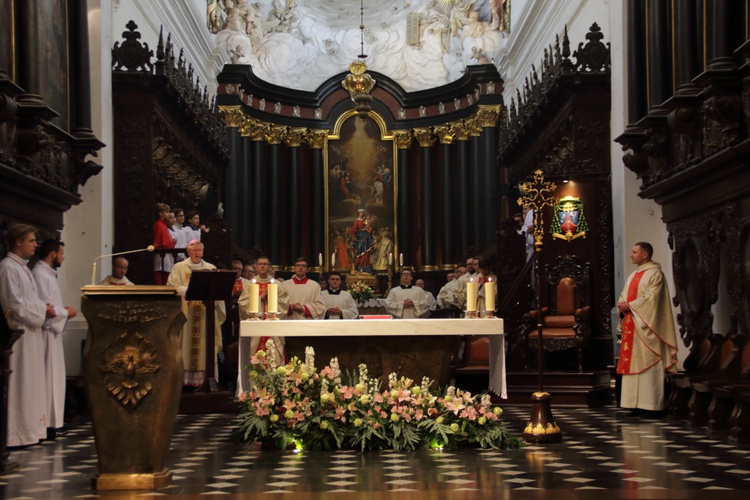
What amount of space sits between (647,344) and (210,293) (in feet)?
15.8

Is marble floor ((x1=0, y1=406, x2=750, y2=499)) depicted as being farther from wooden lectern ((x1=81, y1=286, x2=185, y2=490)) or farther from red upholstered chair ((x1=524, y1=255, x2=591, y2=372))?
red upholstered chair ((x1=524, y1=255, x2=591, y2=372))

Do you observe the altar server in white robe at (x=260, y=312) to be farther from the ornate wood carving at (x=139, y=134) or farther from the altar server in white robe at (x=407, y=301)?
the altar server in white robe at (x=407, y=301)

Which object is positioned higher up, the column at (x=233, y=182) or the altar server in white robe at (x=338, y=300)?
the column at (x=233, y=182)

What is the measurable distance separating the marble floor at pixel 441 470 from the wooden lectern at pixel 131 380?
21 centimetres

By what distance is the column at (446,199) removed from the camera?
24.6 meters

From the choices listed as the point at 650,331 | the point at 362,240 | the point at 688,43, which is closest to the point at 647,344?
the point at 650,331

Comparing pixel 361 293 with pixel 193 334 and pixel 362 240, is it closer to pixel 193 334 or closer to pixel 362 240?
pixel 362 240

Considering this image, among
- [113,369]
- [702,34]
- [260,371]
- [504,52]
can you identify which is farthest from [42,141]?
[504,52]

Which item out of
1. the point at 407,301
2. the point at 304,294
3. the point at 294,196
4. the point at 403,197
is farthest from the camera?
the point at 403,197

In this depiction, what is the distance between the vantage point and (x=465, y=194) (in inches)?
965

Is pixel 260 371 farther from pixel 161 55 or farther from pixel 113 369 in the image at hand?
pixel 161 55

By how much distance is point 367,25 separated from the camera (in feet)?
87.5

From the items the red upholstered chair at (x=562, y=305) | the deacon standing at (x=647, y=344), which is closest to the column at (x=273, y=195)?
the red upholstered chair at (x=562, y=305)

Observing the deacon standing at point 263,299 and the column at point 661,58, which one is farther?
the column at point 661,58
